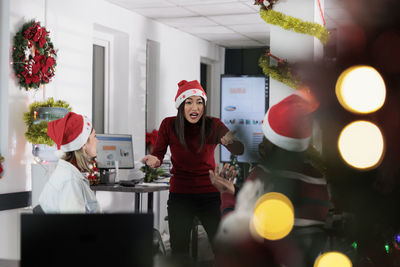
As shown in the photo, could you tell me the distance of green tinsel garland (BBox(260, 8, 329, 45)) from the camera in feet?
1.18

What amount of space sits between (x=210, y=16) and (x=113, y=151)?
2300 millimetres

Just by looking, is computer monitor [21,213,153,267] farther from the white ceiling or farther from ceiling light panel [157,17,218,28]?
ceiling light panel [157,17,218,28]

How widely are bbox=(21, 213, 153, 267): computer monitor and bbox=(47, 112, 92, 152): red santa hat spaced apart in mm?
1430

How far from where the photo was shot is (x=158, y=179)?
4.88m

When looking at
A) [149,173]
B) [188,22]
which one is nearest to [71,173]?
[149,173]

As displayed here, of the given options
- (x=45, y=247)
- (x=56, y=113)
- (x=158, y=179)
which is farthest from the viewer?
(x=158, y=179)

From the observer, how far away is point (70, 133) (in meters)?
2.26

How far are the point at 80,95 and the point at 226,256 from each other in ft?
15.5

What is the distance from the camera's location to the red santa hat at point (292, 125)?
14.5 inches

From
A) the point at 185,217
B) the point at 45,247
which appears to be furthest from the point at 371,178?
the point at 185,217

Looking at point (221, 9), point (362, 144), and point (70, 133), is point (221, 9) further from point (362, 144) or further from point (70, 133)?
point (362, 144)

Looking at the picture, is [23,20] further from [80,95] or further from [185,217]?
[185,217]

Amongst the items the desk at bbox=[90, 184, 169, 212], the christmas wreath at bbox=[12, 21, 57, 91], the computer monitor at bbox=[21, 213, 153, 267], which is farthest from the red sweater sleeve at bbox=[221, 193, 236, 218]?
the christmas wreath at bbox=[12, 21, 57, 91]

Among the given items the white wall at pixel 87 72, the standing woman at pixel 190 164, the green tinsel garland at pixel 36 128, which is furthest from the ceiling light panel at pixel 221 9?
the standing woman at pixel 190 164
